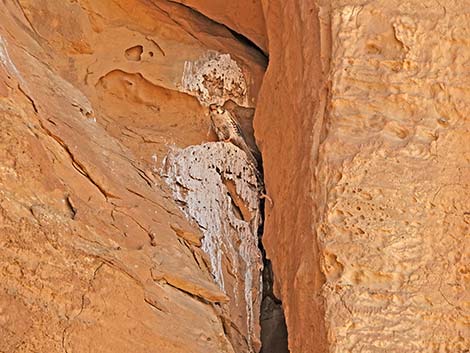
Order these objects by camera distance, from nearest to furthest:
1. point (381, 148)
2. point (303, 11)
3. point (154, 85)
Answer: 1. point (381, 148)
2. point (303, 11)
3. point (154, 85)

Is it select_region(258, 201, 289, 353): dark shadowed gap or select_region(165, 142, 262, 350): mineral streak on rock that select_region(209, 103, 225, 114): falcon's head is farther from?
select_region(258, 201, 289, 353): dark shadowed gap

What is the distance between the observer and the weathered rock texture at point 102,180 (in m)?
1.97

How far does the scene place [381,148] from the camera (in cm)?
215

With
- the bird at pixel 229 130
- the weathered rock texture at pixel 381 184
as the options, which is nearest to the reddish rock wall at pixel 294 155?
the weathered rock texture at pixel 381 184

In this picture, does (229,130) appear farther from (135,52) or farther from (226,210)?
(135,52)

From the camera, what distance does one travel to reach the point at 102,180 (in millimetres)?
2367

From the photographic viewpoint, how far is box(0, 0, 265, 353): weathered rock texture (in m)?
1.97

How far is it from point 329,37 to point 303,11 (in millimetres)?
237

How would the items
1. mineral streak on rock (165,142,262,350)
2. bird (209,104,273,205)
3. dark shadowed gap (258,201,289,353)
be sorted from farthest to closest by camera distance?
bird (209,104,273,205), dark shadowed gap (258,201,289,353), mineral streak on rock (165,142,262,350)

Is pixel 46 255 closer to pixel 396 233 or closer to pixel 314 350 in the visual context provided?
pixel 314 350

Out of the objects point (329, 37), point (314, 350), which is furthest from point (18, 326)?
point (329, 37)

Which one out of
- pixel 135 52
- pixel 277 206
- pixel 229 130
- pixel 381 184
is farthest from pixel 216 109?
pixel 381 184

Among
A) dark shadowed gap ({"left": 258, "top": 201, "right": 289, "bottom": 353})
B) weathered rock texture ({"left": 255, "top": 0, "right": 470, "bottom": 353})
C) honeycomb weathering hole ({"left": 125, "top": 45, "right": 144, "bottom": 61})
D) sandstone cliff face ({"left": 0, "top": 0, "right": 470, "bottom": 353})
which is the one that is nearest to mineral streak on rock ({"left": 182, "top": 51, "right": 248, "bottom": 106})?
honeycomb weathering hole ({"left": 125, "top": 45, "right": 144, "bottom": 61})

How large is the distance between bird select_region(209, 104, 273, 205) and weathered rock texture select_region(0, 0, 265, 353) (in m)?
0.06
